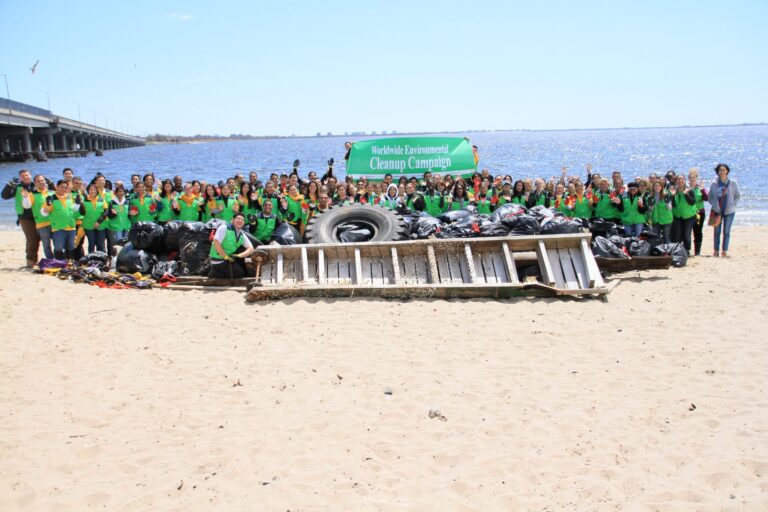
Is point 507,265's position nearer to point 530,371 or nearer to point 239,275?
point 530,371

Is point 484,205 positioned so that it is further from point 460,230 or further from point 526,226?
point 526,226

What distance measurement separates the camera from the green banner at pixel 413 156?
12.7 m

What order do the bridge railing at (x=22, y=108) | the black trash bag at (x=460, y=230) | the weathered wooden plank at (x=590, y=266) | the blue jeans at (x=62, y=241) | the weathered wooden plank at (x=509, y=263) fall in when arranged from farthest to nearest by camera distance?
1. the bridge railing at (x=22, y=108)
2. the blue jeans at (x=62, y=241)
3. the black trash bag at (x=460, y=230)
4. the weathered wooden plank at (x=509, y=263)
5. the weathered wooden plank at (x=590, y=266)

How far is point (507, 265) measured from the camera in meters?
7.70

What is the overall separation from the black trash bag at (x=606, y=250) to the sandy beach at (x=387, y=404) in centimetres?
136

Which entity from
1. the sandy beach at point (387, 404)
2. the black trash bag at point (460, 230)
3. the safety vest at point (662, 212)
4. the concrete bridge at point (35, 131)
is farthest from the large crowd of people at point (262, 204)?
the concrete bridge at point (35, 131)

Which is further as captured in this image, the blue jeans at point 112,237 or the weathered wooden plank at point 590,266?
the blue jeans at point 112,237

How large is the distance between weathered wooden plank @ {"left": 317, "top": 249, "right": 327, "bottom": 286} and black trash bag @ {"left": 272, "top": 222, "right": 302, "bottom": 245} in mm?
916

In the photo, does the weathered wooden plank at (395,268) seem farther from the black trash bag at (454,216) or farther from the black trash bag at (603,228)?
the black trash bag at (603,228)

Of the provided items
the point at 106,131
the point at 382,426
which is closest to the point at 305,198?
the point at 382,426

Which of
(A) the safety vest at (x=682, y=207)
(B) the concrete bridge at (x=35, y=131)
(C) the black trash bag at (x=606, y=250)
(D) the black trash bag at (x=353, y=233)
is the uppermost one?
(B) the concrete bridge at (x=35, y=131)

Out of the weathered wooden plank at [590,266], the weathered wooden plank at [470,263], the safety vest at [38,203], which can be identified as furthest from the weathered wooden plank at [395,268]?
the safety vest at [38,203]

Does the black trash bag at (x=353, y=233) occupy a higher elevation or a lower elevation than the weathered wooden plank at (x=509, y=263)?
higher

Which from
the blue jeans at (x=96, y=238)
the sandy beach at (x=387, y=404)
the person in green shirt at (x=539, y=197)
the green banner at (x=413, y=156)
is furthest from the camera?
the green banner at (x=413, y=156)
